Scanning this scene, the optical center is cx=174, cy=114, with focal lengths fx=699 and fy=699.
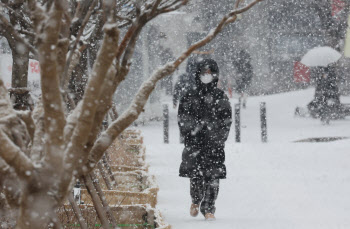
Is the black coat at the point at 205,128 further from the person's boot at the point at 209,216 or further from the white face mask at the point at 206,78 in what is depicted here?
the person's boot at the point at 209,216

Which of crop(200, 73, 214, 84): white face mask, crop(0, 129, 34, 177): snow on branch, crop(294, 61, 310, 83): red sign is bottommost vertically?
crop(0, 129, 34, 177): snow on branch

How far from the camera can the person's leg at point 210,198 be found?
7.39 meters

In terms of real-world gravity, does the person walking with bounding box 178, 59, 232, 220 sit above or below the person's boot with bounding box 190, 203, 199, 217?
above

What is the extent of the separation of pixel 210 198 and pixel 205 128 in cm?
74

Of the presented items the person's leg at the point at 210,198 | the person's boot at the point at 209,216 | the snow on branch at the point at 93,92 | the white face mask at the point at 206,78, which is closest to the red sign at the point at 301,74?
the white face mask at the point at 206,78

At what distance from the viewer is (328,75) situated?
70.0 feet

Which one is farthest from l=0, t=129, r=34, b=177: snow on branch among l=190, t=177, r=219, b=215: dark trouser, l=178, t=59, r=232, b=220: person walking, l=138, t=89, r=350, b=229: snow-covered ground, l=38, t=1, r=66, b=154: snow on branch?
l=190, t=177, r=219, b=215: dark trouser

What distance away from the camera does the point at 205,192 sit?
7.57 m

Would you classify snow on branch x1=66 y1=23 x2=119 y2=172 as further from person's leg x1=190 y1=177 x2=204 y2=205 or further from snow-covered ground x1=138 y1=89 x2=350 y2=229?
person's leg x1=190 y1=177 x2=204 y2=205

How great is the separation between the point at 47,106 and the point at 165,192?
706 cm

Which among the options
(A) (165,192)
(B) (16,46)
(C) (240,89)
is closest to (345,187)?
(A) (165,192)

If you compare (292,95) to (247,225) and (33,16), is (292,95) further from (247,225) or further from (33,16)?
(33,16)

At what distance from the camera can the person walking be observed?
7.38 meters

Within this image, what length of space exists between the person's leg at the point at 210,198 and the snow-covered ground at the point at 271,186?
135 mm
